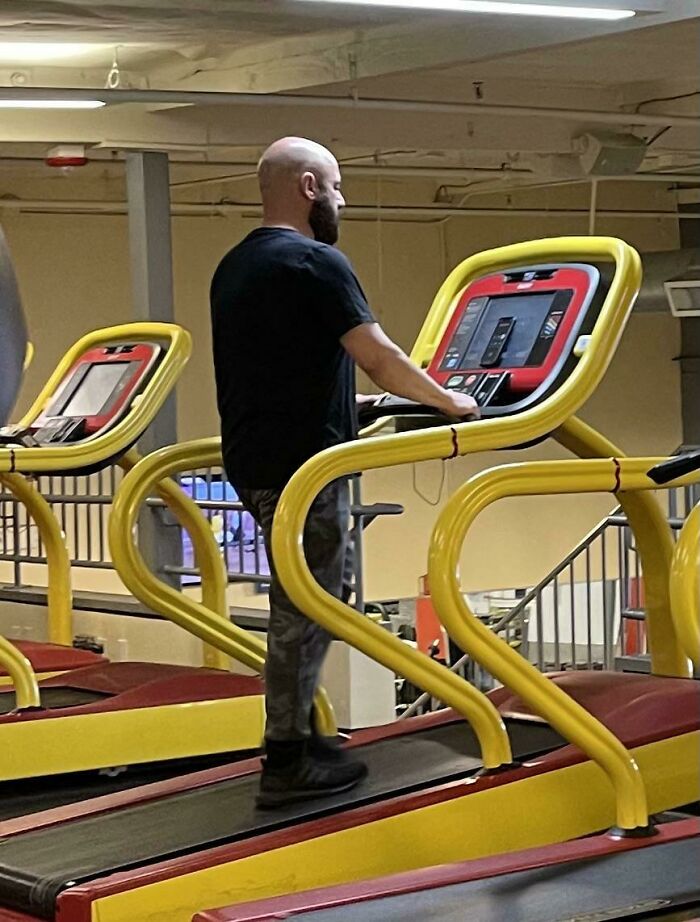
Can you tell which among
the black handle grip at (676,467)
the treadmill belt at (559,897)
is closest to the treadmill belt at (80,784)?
the treadmill belt at (559,897)

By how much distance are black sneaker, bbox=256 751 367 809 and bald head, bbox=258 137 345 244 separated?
1270mm

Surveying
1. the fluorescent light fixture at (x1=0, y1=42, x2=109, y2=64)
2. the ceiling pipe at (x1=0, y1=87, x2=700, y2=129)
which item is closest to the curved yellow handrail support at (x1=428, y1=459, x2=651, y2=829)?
the ceiling pipe at (x1=0, y1=87, x2=700, y2=129)

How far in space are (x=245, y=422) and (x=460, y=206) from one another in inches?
379

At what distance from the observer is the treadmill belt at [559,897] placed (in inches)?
123

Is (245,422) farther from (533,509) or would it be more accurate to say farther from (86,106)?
(533,509)

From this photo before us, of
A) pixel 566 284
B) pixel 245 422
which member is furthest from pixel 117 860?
pixel 566 284

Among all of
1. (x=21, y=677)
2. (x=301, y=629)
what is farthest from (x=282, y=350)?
(x=21, y=677)

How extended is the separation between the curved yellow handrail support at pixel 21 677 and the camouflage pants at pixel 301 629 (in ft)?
4.42

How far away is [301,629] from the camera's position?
3838mm

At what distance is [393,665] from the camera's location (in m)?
3.63

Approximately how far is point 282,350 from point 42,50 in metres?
4.23

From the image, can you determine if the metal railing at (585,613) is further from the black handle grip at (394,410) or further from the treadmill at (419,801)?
Result: the black handle grip at (394,410)

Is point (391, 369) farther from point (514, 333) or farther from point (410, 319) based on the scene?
point (410, 319)

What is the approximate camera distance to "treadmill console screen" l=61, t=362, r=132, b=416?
5.54m
